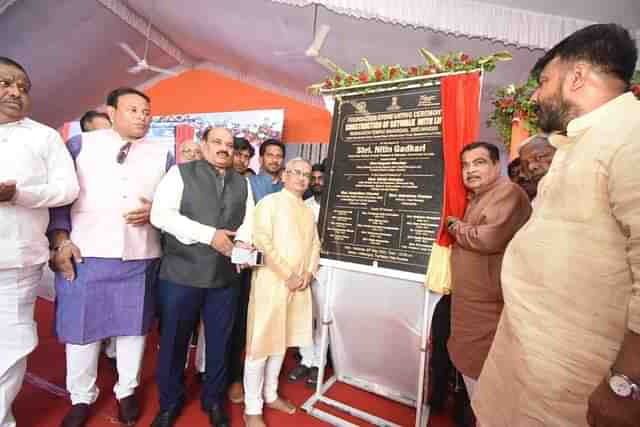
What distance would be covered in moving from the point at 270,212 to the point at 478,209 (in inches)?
51.3

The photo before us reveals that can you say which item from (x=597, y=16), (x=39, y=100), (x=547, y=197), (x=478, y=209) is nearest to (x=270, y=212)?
(x=478, y=209)

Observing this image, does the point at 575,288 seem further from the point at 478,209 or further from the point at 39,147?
the point at 39,147

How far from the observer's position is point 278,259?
6.59 feet

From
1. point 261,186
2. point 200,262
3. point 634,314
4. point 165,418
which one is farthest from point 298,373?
point 634,314

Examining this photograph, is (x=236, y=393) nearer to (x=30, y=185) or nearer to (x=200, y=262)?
(x=200, y=262)

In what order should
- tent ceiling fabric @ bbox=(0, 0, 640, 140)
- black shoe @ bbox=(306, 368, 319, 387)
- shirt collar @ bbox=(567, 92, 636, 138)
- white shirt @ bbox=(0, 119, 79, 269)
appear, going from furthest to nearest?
tent ceiling fabric @ bbox=(0, 0, 640, 140) < black shoe @ bbox=(306, 368, 319, 387) < white shirt @ bbox=(0, 119, 79, 269) < shirt collar @ bbox=(567, 92, 636, 138)

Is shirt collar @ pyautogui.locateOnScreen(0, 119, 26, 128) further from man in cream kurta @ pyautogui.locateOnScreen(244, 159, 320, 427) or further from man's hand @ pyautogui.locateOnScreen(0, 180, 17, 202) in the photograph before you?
man in cream kurta @ pyautogui.locateOnScreen(244, 159, 320, 427)

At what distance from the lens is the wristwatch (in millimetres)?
657

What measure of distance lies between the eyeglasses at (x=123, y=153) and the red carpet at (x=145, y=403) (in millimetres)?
1691

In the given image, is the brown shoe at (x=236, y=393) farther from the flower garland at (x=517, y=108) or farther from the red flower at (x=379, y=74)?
the flower garland at (x=517, y=108)

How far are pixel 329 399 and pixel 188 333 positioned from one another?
116 cm

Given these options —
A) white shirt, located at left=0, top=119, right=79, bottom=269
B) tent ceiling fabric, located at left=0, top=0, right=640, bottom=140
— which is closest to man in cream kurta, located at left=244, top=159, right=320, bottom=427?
white shirt, located at left=0, top=119, right=79, bottom=269

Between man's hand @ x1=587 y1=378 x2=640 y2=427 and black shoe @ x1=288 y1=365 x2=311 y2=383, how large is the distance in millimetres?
2291

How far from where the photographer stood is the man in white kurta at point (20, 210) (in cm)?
154
